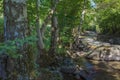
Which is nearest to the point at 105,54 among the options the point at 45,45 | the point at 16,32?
the point at 45,45

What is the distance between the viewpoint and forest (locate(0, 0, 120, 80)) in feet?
13.7

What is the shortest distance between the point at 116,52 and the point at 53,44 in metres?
8.35

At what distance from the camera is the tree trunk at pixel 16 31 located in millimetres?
4152

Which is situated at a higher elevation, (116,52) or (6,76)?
(6,76)

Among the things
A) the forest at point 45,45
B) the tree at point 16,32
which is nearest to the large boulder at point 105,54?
the forest at point 45,45

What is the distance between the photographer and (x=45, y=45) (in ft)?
34.8

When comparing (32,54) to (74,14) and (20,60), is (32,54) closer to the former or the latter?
(20,60)

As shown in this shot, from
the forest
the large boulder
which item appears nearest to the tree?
the forest

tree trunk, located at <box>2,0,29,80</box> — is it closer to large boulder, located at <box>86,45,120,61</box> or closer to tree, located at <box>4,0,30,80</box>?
tree, located at <box>4,0,30,80</box>

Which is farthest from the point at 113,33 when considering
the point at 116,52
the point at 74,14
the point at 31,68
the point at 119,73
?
the point at 31,68

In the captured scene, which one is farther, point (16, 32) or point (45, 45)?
point (45, 45)

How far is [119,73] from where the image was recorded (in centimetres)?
1195

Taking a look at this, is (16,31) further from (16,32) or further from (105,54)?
(105,54)

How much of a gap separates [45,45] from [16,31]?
21.1 ft
